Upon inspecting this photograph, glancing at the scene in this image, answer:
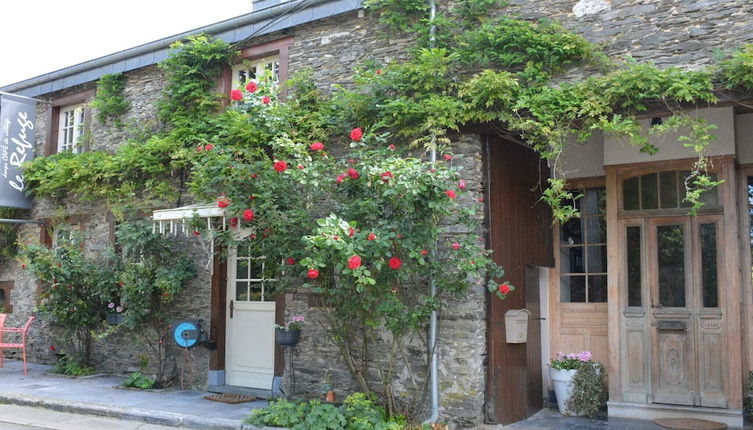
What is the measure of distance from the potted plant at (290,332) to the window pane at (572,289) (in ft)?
10.6

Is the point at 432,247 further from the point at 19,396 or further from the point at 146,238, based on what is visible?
the point at 19,396

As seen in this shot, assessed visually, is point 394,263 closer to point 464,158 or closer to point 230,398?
point 464,158

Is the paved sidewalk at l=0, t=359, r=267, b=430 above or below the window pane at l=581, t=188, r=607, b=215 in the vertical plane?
below

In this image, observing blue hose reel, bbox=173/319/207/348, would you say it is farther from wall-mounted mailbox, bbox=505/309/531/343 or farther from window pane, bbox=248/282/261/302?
wall-mounted mailbox, bbox=505/309/531/343

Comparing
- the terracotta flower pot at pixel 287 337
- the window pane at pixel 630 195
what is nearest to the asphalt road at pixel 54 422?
the terracotta flower pot at pixel 287 337

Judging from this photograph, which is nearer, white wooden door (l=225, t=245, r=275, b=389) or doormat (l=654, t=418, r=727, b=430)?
doormat (l=654, t=418, r=727, b=430)

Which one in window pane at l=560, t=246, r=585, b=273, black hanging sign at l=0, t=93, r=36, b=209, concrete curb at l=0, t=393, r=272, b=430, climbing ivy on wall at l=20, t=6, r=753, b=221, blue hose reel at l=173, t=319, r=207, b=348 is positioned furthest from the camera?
black hanging sign at l=0, t=93, r=36, b=209

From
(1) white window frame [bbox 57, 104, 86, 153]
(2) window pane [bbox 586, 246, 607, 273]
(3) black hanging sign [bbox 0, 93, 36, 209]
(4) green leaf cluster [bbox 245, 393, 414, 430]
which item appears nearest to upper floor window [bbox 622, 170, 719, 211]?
(2) window pane [bbox 586, 246, 607, 273]

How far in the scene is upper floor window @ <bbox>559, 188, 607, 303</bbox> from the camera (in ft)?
27.6

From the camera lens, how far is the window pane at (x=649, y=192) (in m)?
7.79

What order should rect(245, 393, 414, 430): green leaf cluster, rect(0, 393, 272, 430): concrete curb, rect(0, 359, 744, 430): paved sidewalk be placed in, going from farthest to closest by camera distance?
rect(0, 359, 744, 430): paved sidewalk < rect(0, 393, 272, 430): concrete curb < rect(245, 393, 414, 430): green leaf cluster

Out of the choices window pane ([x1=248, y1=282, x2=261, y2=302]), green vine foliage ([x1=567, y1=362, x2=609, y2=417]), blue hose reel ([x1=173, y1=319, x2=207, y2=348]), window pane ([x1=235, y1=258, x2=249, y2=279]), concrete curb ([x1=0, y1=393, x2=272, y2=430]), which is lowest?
concrete curb ([x1=0, y1=393, x2=272, y2=430])

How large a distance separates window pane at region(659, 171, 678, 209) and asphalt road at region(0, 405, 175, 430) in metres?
5.86

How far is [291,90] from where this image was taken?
876cm
